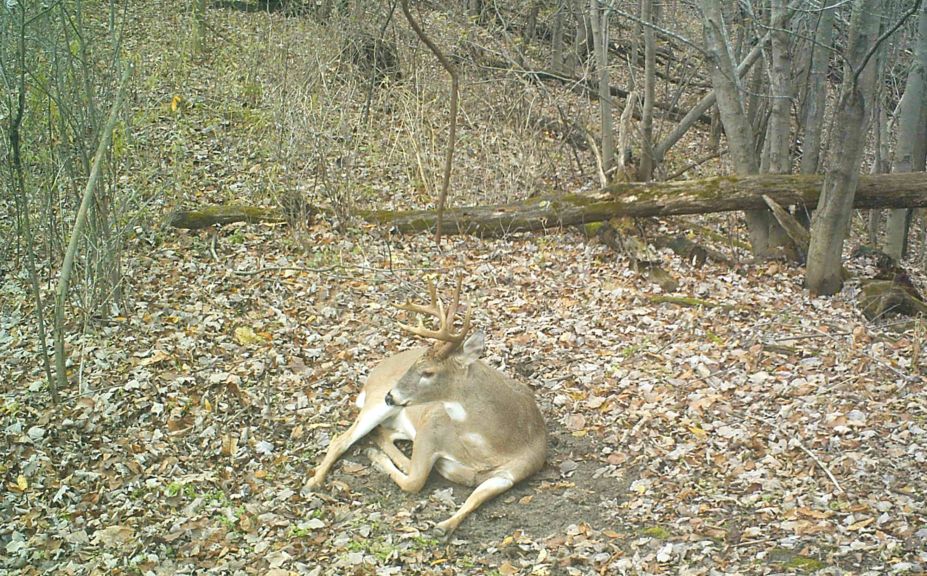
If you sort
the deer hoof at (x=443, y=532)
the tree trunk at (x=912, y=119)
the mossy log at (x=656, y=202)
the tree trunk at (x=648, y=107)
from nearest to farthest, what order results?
the deer hoof at (x=443, y=532) → the mossy log at (x=656, y=202) → the tree trunk at (x=912, y=119) → the tree trunk at (x=648, y=107)

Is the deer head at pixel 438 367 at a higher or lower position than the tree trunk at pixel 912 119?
lower

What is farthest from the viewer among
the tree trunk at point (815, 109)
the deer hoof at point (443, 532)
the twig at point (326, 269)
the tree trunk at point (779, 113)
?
the tree trunk at point (815, 109)

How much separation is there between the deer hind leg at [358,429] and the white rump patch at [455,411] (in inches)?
19.0

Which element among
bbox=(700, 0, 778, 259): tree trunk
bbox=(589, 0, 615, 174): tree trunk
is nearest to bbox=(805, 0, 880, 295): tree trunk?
bbox=(700, 0, 778, 259): tree trunk

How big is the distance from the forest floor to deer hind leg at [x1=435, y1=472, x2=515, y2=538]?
10 centimetres

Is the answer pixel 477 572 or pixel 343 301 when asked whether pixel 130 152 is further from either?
pixel 477 572

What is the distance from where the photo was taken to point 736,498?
635 cm

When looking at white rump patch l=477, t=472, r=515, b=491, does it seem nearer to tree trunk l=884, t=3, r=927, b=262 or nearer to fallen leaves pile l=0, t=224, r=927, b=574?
fallen leaves pile l=0, t=224, r=927, b=574

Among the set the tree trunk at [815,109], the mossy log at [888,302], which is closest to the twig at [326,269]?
the mossy log at [888,302]

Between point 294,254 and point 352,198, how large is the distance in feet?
4.76

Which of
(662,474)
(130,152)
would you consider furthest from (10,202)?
(662,474)

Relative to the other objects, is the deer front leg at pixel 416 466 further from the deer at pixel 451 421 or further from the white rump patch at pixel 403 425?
the white rump patch at pixel 403 425

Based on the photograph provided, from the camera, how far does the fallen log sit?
10461mm

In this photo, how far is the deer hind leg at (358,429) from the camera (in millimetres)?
7285
